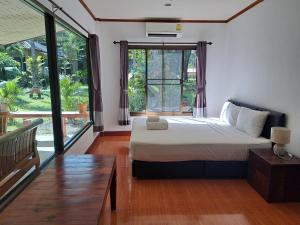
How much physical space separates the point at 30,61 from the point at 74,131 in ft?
5.19

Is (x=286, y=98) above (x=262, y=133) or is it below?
above

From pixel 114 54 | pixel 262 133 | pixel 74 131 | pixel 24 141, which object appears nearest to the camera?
pixel 24 141

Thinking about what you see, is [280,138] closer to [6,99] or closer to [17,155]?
[17,155]

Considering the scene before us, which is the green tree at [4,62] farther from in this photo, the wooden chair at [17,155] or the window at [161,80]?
→ the window at [161,80]

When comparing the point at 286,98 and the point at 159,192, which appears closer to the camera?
the point at 159,192

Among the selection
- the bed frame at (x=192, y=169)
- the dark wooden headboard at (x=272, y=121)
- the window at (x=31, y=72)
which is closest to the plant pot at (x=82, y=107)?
the window at (x=31, y=72)

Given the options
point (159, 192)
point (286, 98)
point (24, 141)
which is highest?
point (286, 98)

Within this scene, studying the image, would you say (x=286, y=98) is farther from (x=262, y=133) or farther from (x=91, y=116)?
(x=91, y=116)

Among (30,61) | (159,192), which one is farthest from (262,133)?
(30,61)

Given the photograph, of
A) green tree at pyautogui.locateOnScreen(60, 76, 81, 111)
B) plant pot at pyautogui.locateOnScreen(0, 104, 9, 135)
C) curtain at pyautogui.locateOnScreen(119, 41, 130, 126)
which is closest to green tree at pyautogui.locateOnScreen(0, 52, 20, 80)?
plant pot at pyautogui.locateOnScreen(0, 104, 9, 135)

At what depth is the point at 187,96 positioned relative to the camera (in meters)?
5.49

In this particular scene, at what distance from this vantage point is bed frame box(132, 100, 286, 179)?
10.2ft

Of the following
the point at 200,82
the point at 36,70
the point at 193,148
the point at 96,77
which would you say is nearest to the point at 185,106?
the point at 200,82

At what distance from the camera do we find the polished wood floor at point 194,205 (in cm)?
225
